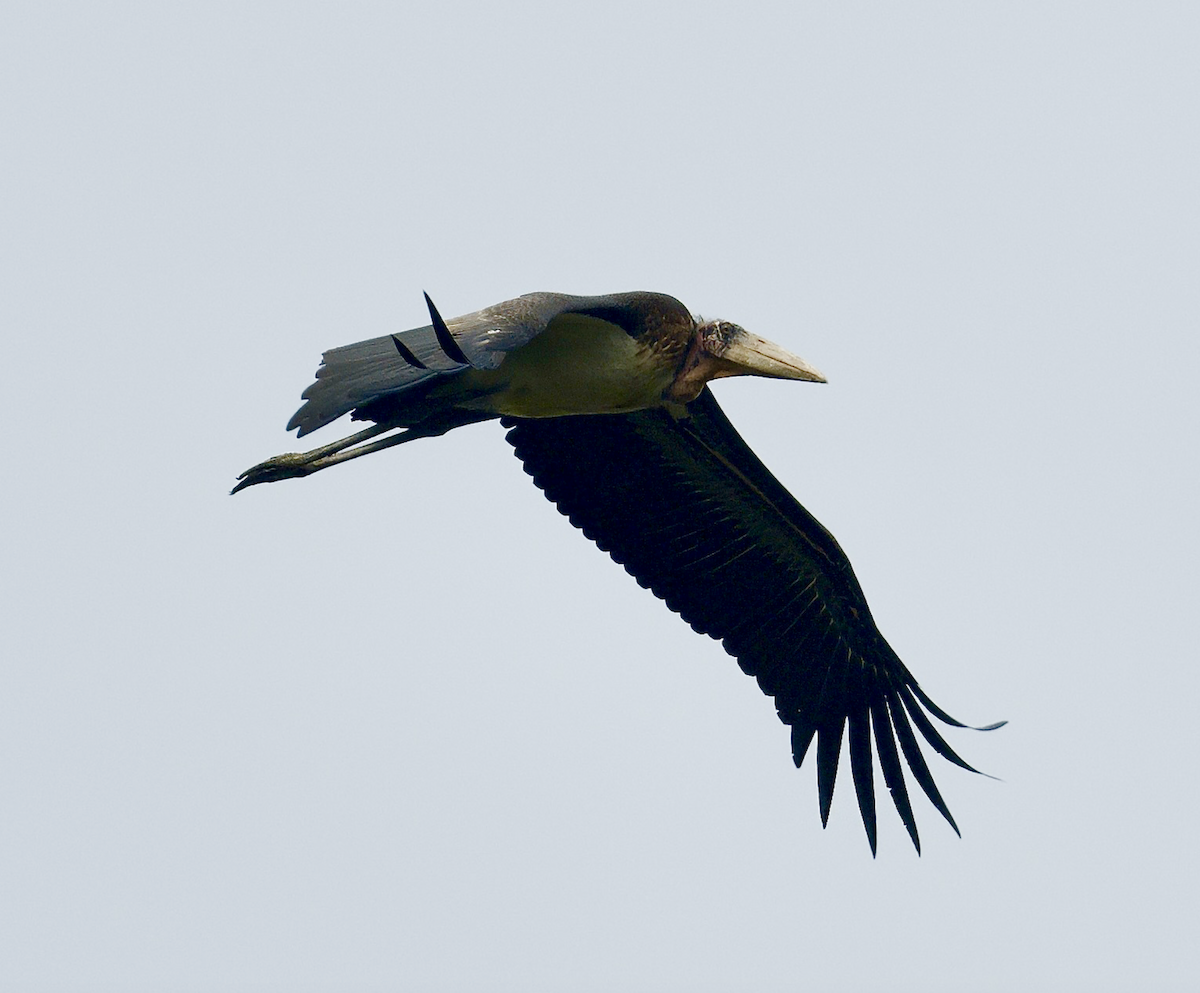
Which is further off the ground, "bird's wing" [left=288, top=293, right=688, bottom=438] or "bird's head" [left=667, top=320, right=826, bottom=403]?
"bird's head" [left=667, top=320, right=826, bottom=403]

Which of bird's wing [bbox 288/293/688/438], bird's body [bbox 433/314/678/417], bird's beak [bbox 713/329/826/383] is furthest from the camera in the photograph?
bird's beak [bbox 713/329/826/383]

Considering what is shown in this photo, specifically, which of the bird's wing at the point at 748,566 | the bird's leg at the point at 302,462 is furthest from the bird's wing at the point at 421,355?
the bird's wing at the point at 748,566

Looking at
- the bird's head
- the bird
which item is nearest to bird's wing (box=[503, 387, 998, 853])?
the bird

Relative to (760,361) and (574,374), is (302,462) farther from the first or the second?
(760,361)

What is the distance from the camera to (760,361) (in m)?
11.4

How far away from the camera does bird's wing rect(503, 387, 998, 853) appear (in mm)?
12477

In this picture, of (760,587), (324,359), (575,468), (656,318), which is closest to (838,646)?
(760,587)

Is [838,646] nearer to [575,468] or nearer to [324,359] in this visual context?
[575,468]

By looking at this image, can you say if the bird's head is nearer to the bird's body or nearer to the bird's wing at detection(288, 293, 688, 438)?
the bird's body

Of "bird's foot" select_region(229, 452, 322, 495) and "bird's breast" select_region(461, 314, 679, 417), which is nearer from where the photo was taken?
"bird's breast" select_region(461, 314, 679, 417)

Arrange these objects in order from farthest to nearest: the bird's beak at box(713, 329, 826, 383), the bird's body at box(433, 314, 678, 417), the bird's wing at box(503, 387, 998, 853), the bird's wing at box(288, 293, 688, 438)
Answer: the bird's wing at box(503, 387, 998, 853) → the bird's beak at box(713, 329, 826, 383) → the bird's body at box(433, 314, 678, 417) → the bird's wing at box(288, 293, 688, 438)

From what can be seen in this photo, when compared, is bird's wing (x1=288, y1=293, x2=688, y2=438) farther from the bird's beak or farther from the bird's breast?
the bird's beak

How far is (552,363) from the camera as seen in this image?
1104 centimetres

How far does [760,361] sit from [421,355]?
2.55 meters
